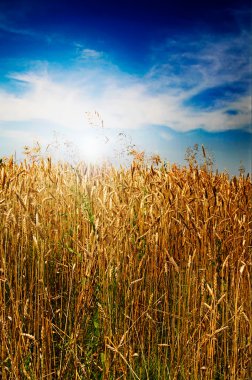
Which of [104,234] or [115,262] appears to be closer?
[104,234]

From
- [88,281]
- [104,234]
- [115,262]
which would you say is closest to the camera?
[88,281]

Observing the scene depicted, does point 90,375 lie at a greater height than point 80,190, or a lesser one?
lesser

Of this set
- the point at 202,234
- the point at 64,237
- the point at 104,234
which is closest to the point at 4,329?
the point at 104,234

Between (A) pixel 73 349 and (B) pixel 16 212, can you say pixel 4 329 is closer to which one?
(A) pixel 73 349

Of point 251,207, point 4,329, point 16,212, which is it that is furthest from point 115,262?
point 251,207

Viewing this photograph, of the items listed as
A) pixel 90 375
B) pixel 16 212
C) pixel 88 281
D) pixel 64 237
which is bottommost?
pixel 90 375

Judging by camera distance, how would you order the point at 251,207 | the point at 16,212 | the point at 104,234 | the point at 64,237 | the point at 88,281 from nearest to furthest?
the point at 88,281, the point at 104,234, the point at 64,237, the point at 16,212, the point at 251,207

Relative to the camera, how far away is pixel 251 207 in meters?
3.18

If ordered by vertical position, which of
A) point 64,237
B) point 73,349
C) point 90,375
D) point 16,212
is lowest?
point 90,375

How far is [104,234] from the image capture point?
1632mm

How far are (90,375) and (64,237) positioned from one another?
0.85m

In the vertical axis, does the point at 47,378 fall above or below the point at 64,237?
below

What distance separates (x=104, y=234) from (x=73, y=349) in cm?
47

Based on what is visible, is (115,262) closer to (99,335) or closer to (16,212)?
(99,335)
